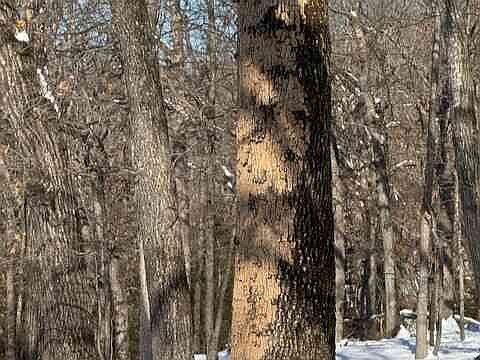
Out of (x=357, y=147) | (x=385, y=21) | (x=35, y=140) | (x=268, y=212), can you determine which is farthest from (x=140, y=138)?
(x=357, y=147)

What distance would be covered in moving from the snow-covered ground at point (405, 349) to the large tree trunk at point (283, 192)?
979 cm

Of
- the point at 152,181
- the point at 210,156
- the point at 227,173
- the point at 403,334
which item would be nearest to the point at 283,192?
the point at 152,181

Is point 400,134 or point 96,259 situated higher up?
point 400,134

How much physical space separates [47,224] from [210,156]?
4.47 m

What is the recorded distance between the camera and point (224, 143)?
47.2 ft

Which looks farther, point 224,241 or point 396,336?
point 224,241

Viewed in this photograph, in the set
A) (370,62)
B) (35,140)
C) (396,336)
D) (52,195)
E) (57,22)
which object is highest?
(370,62)

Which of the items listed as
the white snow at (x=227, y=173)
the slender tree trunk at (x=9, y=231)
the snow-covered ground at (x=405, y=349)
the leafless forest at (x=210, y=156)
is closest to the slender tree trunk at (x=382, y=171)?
the leafless forest at (x=210, y=156)

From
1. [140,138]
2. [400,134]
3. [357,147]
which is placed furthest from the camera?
[400,134]

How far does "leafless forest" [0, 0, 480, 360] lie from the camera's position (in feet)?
11.0

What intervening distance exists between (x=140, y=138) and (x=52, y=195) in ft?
3.98

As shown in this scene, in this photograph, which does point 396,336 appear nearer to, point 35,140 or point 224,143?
point 224,143

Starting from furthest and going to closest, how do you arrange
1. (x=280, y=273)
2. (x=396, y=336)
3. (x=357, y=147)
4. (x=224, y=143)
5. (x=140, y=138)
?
(x=357, y=147) → (x=396, y=336) → (x=224, y=143) → (x=140, y=138) → (x=280, y=273)

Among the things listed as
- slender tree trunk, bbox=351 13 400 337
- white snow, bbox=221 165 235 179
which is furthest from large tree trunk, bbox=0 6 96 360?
slender tree trunk, bbox=351 13 400 337
